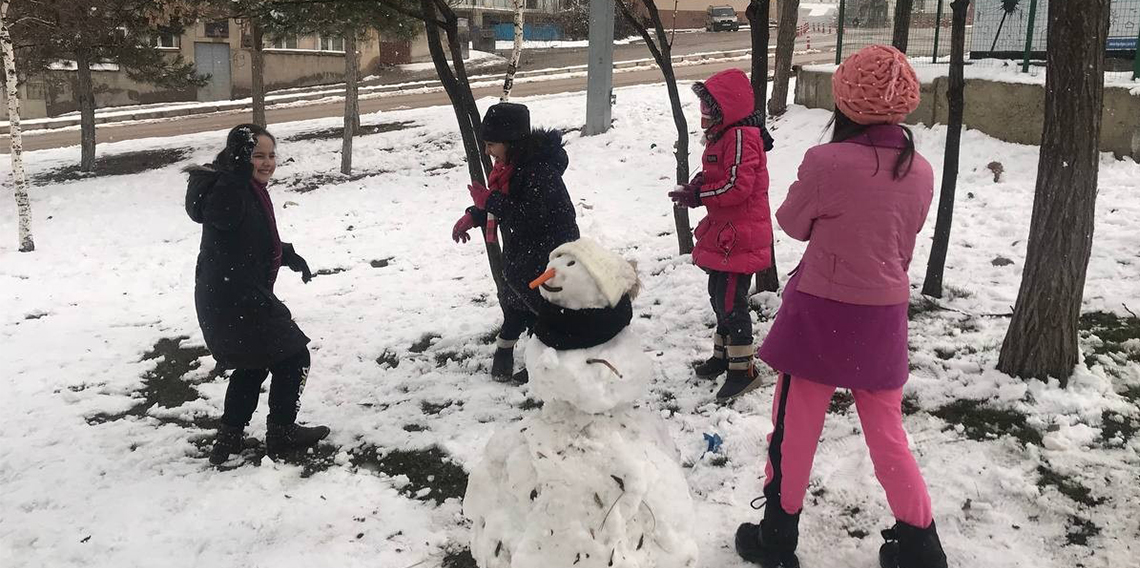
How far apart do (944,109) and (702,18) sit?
43463 mm

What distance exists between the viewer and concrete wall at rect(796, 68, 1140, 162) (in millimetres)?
7254

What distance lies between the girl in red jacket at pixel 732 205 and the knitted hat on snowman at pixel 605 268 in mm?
1909

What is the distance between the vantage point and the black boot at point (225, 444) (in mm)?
4098

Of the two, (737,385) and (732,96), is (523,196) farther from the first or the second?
(737,385)

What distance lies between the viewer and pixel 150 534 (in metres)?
3.45

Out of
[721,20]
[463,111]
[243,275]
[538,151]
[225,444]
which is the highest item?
[721,20]

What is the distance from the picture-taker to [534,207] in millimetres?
4398

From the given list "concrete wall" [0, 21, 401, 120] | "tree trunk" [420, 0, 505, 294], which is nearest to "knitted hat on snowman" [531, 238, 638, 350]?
"tree trunk" [420, 0, 505, 294]

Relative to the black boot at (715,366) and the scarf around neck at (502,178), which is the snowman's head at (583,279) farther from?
the black boot at (715,366)

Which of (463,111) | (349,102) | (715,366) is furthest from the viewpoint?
(349,102)

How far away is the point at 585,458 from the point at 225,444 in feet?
8.60

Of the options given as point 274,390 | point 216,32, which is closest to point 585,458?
point 274,390

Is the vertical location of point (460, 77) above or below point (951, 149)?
above

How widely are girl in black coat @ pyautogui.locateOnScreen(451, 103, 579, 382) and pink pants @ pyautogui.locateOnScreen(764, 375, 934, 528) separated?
183cm
